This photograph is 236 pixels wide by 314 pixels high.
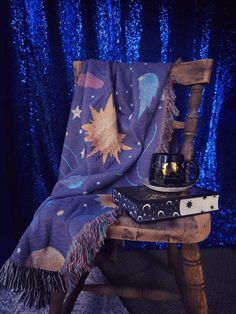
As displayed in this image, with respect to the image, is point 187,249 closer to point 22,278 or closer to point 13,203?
point 22,278

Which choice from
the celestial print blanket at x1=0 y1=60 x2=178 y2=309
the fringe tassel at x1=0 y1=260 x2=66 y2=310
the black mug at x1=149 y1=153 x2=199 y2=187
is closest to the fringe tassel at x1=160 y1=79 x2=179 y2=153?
the celestial print blanket at x1=0 y1=60 x2=178 y2=309

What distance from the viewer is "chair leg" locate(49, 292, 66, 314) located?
69cm

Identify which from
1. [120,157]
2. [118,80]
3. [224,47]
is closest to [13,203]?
[120,157]

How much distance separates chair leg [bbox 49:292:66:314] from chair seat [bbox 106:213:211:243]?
22 cm

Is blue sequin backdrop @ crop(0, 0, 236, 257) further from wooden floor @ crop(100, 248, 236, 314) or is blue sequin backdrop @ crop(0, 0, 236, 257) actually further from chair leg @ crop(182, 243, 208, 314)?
chair leg @ crop(182, 243, 208, 314)

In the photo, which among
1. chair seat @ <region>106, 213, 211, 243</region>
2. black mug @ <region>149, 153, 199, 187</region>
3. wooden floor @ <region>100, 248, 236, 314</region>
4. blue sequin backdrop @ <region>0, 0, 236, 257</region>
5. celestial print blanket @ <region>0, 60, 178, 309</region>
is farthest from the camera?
blue sequin backdrop @ <region>0, 0, 236, 257</region>

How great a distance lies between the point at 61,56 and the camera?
1153 millimetres

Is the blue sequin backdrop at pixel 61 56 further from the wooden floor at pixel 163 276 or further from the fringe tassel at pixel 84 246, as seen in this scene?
the fringe tassel at pixel 84 246

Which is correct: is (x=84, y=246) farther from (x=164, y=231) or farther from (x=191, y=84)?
(x=191, y=84)

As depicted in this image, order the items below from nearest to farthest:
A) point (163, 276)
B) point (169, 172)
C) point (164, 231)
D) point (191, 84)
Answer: point (164, 231)
point (169, 172)
point (191, 84)
point (163, 276)

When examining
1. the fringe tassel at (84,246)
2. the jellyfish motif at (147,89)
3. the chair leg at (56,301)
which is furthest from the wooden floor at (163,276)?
the jellyfish motif at (147,89)

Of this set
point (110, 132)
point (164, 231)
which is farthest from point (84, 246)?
point (110, 132)

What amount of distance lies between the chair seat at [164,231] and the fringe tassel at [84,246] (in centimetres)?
2

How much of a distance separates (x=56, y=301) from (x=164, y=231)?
33 centimetres
